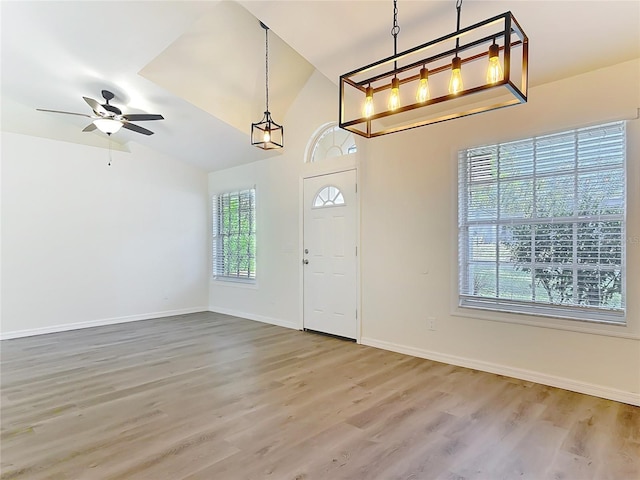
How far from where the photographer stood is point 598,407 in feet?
8.93

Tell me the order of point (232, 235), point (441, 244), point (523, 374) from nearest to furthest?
1. point (523, 374)
2. point (441, 244)
3. point (232, 235)

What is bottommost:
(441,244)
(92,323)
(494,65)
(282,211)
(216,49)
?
(92,323)

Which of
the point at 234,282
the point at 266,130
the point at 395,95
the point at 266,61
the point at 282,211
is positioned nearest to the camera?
the point at 395,95

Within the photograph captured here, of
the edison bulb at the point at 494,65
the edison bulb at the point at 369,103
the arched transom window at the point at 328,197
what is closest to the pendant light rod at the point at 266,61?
the arched transom window at the point at 328,197

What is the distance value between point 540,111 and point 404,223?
1665mm

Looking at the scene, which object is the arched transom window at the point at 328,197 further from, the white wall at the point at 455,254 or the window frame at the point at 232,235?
the window frame at the point at 232,235

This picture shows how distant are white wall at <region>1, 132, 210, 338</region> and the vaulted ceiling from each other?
1.63ft

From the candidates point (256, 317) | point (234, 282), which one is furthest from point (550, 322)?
point (234, 282)

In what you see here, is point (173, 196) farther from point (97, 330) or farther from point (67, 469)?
point (67, 469)

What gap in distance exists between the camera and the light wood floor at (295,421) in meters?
2.00

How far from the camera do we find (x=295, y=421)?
8.27 feet

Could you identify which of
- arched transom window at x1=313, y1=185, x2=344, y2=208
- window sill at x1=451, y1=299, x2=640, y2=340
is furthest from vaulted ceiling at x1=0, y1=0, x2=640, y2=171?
window sill at x1=451, y1=299, x2=640, y2=340

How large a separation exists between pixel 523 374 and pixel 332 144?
3545 mm

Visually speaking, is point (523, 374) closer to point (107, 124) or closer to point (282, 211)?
point (282, 211)
